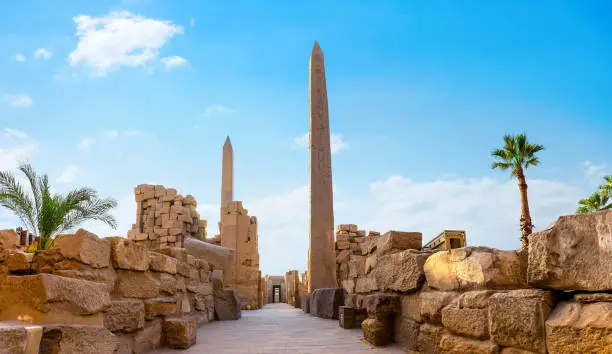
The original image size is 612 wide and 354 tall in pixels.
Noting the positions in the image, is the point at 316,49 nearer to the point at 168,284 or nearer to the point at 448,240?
the point at 448,240

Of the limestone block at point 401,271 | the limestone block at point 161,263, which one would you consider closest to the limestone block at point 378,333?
the limestone block at point 401,271

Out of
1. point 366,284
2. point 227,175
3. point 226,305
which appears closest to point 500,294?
point 366,284

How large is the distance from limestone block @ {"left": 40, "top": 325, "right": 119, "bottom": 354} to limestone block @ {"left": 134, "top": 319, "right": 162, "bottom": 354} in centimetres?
107

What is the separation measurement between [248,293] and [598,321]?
634 inches

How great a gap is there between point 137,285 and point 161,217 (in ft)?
46.8

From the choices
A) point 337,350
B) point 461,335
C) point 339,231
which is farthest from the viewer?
point 339,231

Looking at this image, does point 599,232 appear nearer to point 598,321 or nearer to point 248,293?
point 598,321

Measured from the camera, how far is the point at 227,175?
99.9 ft

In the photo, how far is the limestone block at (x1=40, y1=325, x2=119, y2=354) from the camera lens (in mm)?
2988

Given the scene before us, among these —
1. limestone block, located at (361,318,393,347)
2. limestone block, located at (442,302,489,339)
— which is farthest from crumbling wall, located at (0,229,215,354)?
limestone block, located at (442,302,489,339)

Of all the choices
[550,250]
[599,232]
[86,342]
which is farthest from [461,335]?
[86,342]

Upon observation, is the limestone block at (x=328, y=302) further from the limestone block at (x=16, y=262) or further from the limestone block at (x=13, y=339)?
the limestone block at (x=13, y=339)

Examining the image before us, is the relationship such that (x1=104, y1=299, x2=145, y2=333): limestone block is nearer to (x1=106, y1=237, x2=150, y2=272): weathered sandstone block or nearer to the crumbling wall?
the crumbling wall

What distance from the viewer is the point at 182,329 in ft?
17.0
